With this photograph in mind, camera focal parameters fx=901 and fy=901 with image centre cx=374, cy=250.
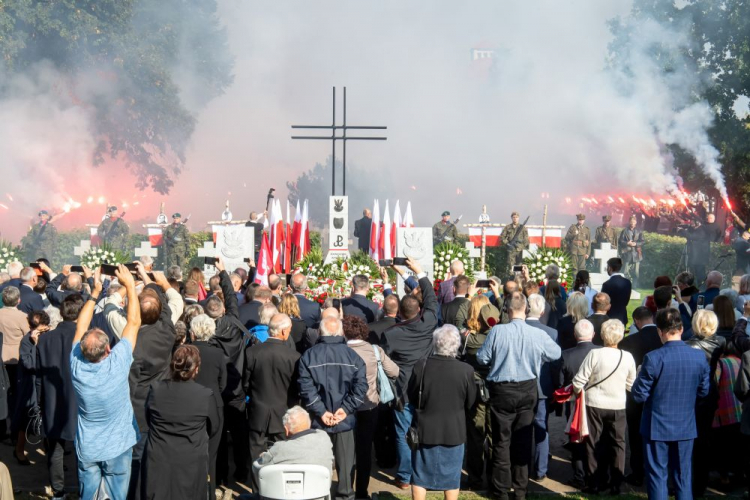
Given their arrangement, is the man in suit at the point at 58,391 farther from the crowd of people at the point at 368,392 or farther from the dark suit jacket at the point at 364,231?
the dark suit jacket at the point at 364,231

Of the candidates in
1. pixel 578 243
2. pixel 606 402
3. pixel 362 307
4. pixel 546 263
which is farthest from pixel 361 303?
pixel 578 243

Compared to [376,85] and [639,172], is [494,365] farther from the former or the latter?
[376,85]

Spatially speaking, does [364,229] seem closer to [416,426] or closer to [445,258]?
[445,258]

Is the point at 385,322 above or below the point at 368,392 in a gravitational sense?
above

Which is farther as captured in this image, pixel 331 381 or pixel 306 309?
pixel 306 309

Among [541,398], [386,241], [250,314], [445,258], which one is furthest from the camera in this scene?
[386,241]

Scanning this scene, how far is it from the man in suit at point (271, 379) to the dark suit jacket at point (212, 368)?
0.76 ft

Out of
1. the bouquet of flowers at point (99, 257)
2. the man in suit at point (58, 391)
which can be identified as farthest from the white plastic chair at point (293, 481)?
the bouquet of flowers at point (99, 257)

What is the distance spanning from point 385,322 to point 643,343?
2692 millimetres

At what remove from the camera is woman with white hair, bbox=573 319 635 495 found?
8328mm

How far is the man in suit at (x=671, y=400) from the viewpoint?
7.57 meters

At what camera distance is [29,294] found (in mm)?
11641

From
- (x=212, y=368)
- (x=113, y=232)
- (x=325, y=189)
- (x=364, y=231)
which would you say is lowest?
A: (x=212, y=368)

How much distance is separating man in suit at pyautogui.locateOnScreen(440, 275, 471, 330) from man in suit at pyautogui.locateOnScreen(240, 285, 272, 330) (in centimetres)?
206
